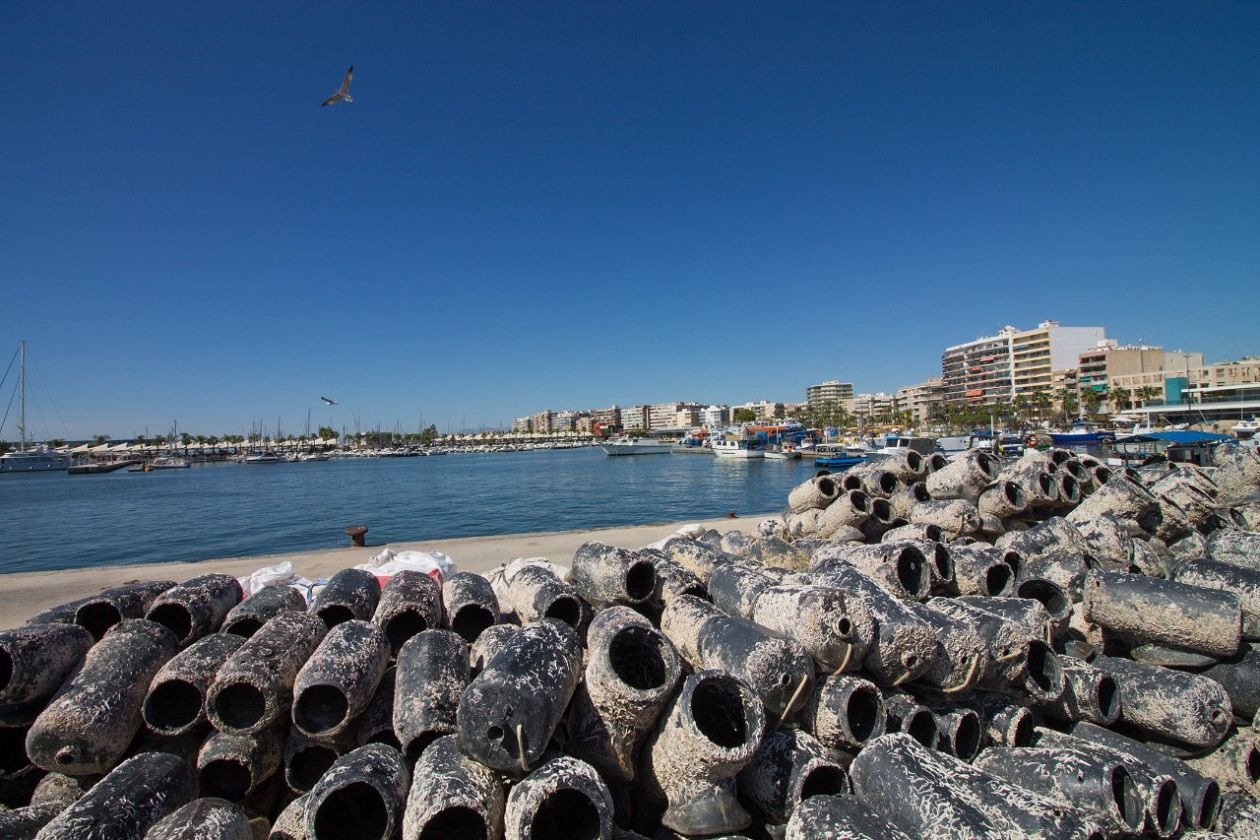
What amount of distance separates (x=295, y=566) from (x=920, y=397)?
549 ft

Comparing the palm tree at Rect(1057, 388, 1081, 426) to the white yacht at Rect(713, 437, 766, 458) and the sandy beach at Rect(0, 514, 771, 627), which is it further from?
the sandy beach at Rect(0, 514, 771, 627)

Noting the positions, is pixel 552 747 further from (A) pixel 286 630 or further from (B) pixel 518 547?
(B) pixel 518 547

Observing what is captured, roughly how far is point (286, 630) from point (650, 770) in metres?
2.51

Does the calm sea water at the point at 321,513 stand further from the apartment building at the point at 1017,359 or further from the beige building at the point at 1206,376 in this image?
the apartment building at the point at 1017,359

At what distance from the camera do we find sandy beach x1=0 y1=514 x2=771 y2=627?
10031 millimetres

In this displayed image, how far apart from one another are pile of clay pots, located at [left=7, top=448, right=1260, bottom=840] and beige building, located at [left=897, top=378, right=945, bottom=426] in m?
152

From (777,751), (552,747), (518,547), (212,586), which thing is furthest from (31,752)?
(518,547)

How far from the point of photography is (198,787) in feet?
10.9

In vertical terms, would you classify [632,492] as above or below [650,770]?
below

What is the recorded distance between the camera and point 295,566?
12.1 meters

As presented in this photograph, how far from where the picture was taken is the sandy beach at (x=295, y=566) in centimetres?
1003

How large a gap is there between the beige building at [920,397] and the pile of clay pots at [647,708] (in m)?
152

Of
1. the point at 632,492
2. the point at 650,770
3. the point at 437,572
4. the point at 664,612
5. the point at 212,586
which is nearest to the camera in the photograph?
the point at 650,770

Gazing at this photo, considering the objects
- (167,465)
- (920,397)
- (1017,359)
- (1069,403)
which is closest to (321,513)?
(1069,403)
